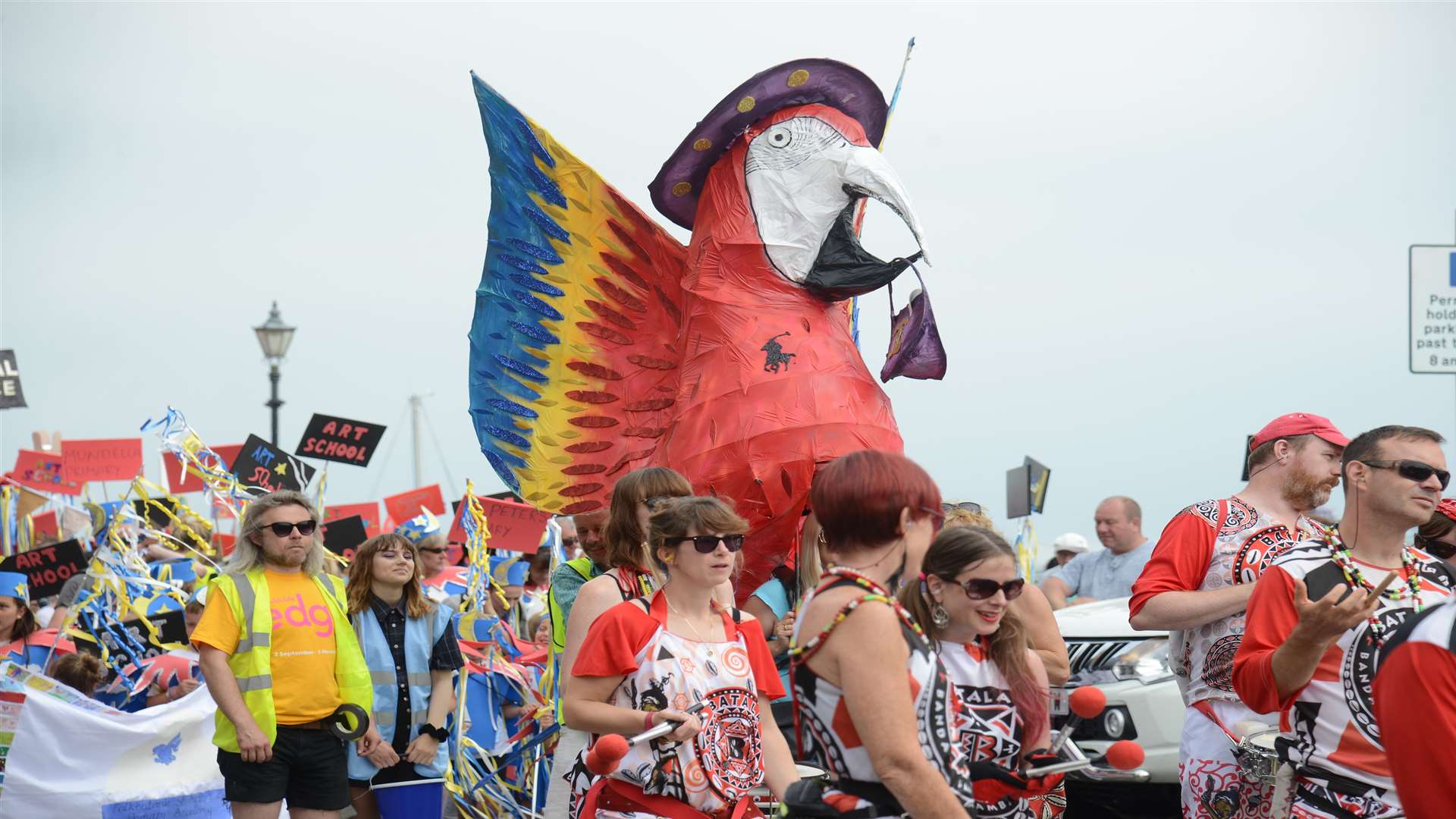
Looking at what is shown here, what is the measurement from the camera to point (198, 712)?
7238mm

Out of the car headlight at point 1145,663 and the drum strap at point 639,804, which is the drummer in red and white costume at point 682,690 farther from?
the car headlight at point 1145,663

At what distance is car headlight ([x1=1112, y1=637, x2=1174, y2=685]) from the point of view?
23.6ft

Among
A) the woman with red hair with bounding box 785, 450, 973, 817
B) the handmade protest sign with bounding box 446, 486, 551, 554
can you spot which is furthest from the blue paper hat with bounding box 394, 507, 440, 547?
the woman with red hair with bounding box 785, 450, 973, 817

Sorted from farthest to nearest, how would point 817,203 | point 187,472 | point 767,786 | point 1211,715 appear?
1. point 187,472
2. point 817,203
3. point 1211,715
4. point 767,786

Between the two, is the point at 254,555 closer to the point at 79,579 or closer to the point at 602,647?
the point at 602,647

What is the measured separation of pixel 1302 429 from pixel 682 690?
2.19 meters

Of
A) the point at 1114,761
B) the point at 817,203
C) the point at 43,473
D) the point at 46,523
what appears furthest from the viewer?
the point at 46,523

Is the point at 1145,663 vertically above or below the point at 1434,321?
below

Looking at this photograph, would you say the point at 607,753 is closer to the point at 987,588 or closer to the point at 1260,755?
the point at 987,588

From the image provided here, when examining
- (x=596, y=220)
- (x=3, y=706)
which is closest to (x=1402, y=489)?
(x=596, y=220)

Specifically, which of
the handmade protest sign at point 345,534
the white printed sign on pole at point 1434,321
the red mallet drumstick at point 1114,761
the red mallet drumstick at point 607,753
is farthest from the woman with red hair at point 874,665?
the white printed sign on pole at point 1434,321

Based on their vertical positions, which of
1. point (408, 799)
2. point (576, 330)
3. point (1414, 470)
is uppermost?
point (576, 330)

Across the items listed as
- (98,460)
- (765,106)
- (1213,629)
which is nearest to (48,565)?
(98,460)

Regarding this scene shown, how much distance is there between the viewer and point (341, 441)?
11.5m
